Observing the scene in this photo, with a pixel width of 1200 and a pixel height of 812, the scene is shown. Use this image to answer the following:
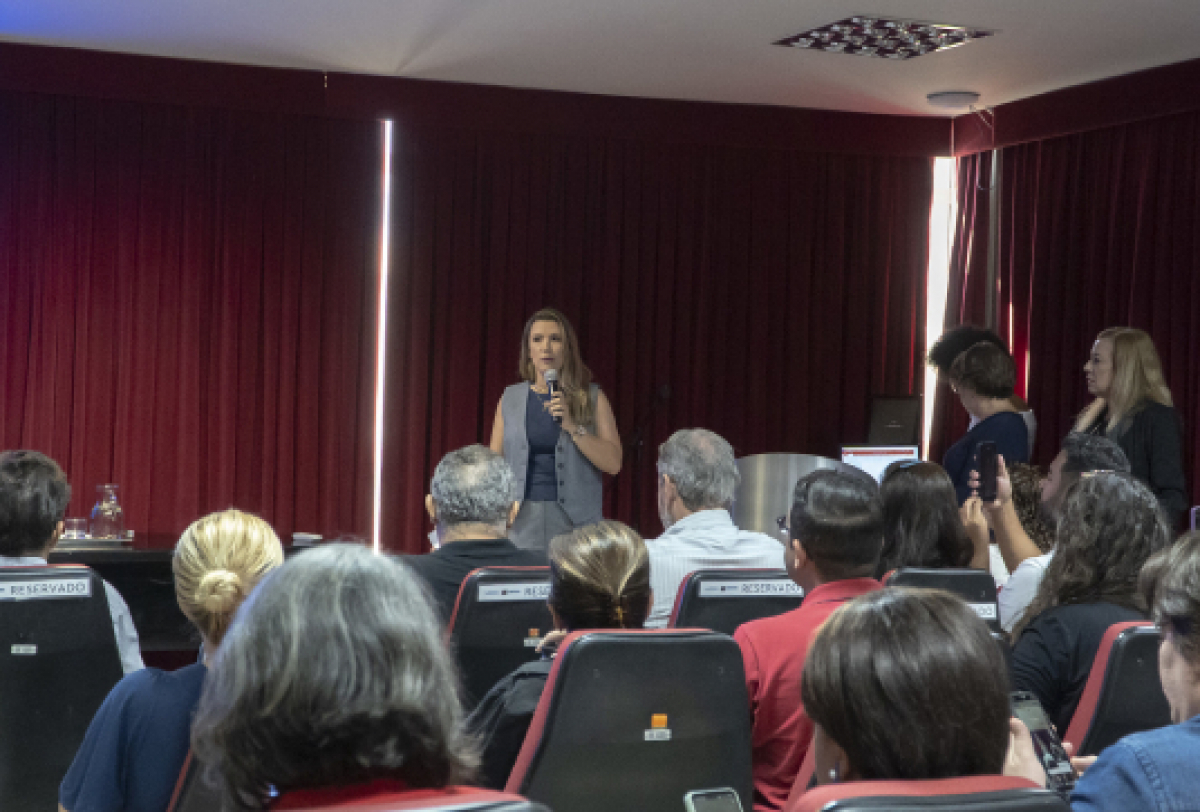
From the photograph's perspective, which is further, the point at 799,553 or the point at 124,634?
the point at 124,634

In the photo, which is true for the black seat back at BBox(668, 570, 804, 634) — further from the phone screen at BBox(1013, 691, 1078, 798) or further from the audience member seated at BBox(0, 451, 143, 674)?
the audience member seated at BBox(0, 451, 143, 674)

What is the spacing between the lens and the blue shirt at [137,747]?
1.92m

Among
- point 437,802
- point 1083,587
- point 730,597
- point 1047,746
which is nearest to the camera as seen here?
point 437,802

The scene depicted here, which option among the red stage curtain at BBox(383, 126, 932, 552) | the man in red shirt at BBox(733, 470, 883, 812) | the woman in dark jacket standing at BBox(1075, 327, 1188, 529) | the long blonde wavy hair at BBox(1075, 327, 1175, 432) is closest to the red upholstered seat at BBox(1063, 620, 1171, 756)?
the man in red shirt at BBox(733, 470, 883, 812)

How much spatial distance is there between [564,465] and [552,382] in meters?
0.36

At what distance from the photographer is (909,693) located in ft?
4.02

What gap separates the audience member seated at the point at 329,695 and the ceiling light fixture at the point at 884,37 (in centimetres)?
461

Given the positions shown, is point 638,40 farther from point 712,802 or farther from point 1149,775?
point 1149,775

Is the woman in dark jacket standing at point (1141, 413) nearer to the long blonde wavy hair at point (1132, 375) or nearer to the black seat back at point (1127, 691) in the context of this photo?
the long blonde wavy hair at point (1132, 375)

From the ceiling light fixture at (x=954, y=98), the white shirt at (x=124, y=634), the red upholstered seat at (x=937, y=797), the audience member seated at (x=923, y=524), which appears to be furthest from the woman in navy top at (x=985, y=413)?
the red upholstered seat at (x=937, y=797)

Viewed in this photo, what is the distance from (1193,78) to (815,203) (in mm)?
2287

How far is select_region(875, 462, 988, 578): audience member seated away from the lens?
126 inches

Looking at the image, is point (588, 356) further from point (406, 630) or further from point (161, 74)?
point (406, 630)

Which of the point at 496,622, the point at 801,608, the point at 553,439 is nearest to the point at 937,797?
the point at 801,608
